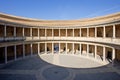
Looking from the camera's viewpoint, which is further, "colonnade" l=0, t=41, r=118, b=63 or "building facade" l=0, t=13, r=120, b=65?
"colonnade" l=0, t=41, r=118, b=63

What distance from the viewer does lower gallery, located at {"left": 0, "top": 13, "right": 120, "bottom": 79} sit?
22.5m

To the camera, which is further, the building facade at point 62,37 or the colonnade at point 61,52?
the colonnade at point 61,52

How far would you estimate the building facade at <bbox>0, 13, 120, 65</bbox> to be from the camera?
2261cm

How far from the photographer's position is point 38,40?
32594mm

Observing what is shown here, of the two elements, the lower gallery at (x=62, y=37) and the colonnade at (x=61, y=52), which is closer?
the lower gallery at (x=62, y=37)

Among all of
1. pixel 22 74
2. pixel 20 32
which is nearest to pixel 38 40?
pixel 20 32

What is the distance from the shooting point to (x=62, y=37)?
34969 mm

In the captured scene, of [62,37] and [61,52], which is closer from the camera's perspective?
[62,37]

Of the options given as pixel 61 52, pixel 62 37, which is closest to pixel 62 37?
pixel 62 37

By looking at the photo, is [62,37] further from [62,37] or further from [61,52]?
[61,52]

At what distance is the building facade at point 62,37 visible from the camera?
2261cm

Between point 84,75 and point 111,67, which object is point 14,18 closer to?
point 84,75

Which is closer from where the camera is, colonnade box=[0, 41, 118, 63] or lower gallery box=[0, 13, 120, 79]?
lower gallery box=[0, 13, 120, 79]

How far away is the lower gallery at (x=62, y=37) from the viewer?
22.5m
